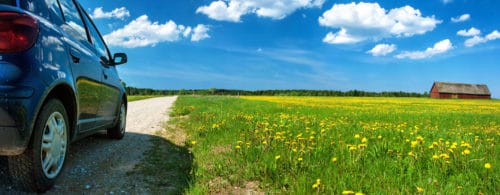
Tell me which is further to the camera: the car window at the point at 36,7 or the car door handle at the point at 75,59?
the car door handle at the point at 75,59

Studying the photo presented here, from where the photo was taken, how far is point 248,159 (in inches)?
156

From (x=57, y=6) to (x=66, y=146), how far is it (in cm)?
143

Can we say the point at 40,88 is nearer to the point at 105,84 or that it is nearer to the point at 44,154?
the point at 44,154

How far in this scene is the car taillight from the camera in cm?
251

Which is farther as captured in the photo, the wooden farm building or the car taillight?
the wooden farm building

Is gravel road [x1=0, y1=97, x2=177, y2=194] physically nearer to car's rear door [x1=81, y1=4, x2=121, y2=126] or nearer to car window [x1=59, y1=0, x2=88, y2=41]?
car's rear door [x1=81, y1=4, x2=121, y2=126]

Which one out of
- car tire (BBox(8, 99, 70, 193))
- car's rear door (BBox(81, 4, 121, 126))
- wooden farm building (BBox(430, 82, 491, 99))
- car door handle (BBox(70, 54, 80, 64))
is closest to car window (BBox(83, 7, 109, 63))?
car's rear door (BBox(81, 4, 121, 126))

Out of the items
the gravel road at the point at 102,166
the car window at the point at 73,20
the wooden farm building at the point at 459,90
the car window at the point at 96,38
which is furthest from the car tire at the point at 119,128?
the wooden farm building at the point at 459,90

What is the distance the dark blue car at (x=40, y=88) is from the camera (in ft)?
8.10

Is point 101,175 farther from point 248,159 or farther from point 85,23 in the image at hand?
point 85,23

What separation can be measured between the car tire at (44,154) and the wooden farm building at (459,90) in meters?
99.1

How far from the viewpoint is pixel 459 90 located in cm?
9044

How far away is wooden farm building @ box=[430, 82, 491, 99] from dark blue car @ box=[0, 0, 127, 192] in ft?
324

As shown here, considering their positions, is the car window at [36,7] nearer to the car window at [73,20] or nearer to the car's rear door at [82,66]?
the car's rear door at [82,66]
